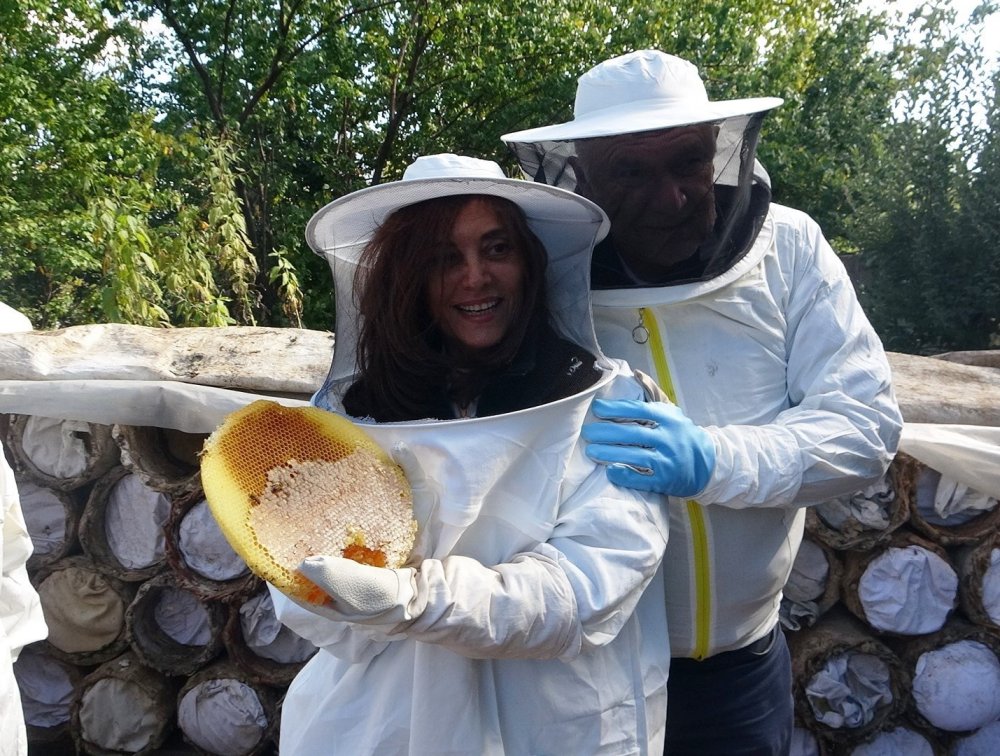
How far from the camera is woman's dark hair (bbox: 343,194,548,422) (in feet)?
4.71

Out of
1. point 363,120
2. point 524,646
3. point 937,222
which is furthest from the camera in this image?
point 363,120

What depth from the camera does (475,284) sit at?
4.80 feet

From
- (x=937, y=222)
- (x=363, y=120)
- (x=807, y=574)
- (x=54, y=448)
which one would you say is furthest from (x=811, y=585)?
(x=363, y=120)

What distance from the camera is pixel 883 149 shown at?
7930 mm

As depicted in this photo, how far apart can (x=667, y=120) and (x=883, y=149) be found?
7.19 meters

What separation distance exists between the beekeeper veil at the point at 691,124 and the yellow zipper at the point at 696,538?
10 centimetres

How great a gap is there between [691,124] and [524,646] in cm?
93

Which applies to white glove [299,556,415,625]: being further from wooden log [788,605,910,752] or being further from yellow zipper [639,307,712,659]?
wooden log [788,605,910,752]

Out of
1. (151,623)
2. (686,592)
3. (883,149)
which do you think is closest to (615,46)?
(883,149)

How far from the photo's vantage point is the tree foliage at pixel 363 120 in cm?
716

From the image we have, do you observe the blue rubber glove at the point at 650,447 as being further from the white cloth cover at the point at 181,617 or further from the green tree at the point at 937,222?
the green tree at the point at 937,222

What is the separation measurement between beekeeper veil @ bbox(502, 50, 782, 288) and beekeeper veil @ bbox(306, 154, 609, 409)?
16 cm

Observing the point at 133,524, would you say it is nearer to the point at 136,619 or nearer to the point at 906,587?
the point at 136,619

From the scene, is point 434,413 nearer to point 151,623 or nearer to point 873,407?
point 873,407
